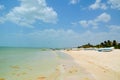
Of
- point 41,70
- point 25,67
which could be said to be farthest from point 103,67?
point 25,67

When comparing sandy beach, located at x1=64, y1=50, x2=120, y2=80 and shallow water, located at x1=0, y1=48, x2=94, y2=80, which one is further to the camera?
shallow water, located at x1=0, y1=48, x2=94, y2=80

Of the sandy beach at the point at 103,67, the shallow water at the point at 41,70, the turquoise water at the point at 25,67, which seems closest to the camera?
the sandy beach at the point at 103,67

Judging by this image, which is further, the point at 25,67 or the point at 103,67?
the point at 25,67

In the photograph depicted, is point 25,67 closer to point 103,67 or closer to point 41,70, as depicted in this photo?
point 41,70

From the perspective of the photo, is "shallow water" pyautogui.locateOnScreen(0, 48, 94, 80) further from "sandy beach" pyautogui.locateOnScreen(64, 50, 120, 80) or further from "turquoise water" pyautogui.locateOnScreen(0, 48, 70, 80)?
"sandy beach" pyautogui.locateOnScreen(64, 50, 120, 80)

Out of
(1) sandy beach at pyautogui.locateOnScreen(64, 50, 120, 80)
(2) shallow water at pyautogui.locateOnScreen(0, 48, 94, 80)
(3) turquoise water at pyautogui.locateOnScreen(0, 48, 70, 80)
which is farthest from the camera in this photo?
(3) turquoise water at pyautogui.locateOnScreen(0, 48, 70, 80)

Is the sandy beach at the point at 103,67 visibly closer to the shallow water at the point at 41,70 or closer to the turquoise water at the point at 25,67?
the shallow water at the point at 41,70

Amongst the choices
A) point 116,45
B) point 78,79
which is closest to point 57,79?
point 78,79

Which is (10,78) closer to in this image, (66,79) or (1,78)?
(1,78)

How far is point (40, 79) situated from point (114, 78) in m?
4.46

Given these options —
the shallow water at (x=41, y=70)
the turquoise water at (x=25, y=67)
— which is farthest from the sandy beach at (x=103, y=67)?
the turquoise water at (x=25, y=67)

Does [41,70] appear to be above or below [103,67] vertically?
below

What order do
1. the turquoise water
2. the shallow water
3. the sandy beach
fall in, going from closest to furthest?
the sandy beach
the shallow water
the turquoise water

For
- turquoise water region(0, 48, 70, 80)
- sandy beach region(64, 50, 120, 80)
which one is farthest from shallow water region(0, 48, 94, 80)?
sandy beach region(64, 50, 120, 80)
